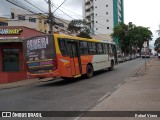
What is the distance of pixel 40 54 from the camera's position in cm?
1759

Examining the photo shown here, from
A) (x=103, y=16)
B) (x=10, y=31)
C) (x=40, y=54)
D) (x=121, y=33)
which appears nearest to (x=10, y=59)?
(x=10, y=31)

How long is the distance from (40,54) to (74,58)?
2580 millimetres

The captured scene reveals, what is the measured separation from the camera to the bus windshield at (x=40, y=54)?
1736 cm

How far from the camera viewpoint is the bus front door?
62.0ft

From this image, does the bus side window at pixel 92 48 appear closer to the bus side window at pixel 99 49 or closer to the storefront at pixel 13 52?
the bus side window at pixel 99 49

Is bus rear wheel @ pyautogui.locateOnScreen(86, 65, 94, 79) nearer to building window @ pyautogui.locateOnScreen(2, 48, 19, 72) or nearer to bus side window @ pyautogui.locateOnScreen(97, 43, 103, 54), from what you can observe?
bus side window @ pyautogui.locateOnScreen(97, 43, 103, 54)

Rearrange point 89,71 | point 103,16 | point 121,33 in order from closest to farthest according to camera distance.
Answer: point 89,71
point 121,33
point 103,16

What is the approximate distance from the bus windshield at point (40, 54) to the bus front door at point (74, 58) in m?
1.83

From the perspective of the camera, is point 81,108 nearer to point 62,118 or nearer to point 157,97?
point 62,118

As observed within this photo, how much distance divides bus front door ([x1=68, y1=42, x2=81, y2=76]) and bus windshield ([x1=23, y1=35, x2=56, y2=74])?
183 centimetres

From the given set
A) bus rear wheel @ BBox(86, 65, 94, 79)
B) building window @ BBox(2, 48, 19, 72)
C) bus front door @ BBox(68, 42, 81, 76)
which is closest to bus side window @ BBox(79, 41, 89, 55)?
bus front door @ BBox(68, 42, 81, 76)

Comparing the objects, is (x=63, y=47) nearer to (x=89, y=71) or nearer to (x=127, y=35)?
(x=89, y=71)

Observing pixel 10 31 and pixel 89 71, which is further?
pixel 10 31

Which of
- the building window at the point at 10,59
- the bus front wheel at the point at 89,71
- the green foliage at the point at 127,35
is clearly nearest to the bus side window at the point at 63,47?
the bus front wheel at the point at 89,71
